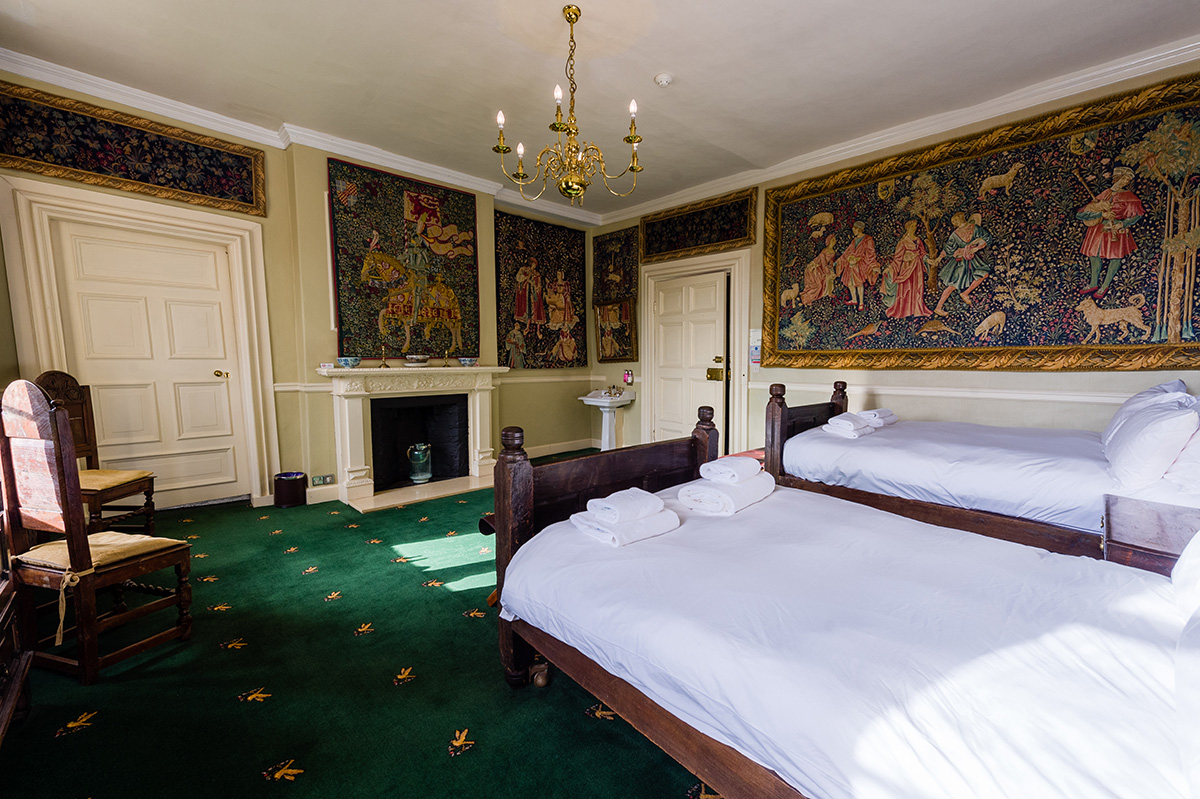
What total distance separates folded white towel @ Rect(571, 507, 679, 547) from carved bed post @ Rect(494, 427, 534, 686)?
0.19 metres

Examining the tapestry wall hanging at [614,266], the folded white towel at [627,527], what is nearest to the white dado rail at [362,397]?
the tapestry wall hanging at [614,266]

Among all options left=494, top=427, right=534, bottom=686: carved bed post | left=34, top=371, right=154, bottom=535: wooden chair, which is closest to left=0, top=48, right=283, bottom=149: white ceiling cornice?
left=34, top=371, right=154, bottom=535: wooden chair

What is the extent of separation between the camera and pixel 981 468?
8.70ft

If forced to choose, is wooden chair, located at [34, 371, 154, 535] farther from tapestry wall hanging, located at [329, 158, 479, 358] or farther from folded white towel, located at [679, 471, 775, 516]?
folded white towel, located at [679, 471, 775, 516]

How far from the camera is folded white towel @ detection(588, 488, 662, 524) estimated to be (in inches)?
67.5

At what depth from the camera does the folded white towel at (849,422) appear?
3369 millimetres

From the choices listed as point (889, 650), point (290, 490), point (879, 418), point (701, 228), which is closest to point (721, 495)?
point (889, 650)

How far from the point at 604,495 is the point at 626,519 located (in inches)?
19.2

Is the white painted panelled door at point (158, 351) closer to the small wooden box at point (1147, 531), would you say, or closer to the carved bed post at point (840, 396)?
the carved bed post at point (840, 396)

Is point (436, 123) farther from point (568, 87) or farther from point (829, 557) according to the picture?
point (829, 557)

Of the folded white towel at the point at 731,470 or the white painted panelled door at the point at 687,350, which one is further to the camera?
the white painted panelled door at the point at 687,350

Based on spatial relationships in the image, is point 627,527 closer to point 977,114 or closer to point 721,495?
point 721,495

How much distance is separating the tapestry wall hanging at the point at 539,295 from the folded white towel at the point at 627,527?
14.4 ft

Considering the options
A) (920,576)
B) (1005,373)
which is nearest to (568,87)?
(920,576)
